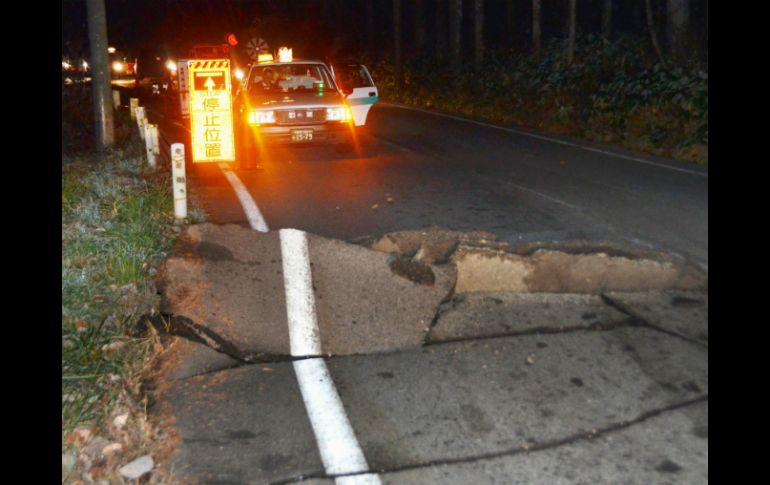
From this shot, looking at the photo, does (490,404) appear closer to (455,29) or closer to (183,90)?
(183,90)

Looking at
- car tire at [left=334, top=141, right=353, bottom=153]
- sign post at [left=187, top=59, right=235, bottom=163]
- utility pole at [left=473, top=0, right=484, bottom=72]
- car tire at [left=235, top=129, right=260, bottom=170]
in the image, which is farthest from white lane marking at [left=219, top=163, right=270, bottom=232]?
utility pole at [left=473, top=0, right=484, bottom=72]

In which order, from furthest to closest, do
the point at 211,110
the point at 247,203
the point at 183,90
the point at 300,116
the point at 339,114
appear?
the point at 183,90 → the point at 339,114 → the point at 300,116 → the point at 211,110 → the point at 247,203

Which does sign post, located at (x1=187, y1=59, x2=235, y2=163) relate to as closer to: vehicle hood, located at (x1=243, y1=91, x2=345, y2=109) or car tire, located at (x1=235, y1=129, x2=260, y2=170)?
car tire, located at (x1=235, y1=129, x2=260, y2=170)

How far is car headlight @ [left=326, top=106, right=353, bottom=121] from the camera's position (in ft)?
44.6

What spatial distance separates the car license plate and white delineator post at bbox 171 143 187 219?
14.9 ft

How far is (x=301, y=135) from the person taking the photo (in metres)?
13.4

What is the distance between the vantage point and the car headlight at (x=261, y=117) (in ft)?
43.3

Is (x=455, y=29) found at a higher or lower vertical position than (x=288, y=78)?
higher

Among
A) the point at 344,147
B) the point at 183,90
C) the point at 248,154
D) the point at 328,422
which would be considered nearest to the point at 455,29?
the point at 183,90

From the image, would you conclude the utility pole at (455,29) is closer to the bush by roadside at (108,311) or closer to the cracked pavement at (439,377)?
the bush by roadside at (108,311)

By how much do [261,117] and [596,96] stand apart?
29.7ft

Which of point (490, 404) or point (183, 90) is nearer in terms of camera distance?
point (490, 404)

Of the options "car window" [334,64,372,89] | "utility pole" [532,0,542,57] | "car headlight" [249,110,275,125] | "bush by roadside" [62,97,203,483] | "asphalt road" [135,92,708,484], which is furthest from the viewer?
"utility pole" [532,0,542,57]

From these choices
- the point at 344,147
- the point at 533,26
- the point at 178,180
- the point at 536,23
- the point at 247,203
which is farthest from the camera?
the point at 533,26
